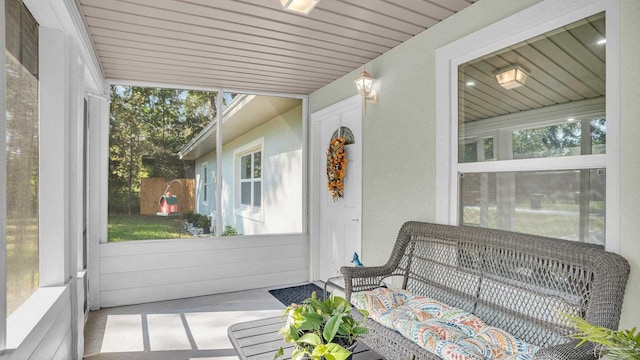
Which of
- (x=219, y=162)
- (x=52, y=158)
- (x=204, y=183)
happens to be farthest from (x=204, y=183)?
(x=52, y=158)

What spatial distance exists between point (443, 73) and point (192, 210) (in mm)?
3153

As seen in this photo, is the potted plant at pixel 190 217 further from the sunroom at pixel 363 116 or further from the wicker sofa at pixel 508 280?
the wicker sofa at pixel 508 280

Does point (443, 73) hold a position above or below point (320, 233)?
above

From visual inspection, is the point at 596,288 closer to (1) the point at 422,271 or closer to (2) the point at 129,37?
(1) the point at 422,271

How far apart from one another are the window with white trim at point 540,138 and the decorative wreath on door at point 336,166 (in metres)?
1.66

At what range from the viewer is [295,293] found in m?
4.41

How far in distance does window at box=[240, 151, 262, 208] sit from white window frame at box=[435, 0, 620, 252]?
2645 millimetres

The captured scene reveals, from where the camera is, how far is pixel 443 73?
2.68 m

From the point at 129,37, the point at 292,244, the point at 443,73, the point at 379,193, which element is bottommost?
the point at 292,244

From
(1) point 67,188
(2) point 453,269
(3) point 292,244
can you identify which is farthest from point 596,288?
(3) point 292,244

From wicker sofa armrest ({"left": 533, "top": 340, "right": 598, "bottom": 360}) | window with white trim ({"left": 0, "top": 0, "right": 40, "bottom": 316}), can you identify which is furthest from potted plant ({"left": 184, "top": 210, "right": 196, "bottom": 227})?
wicker sofa armrest ({"left": 533, "top": 340, "right": 598, "bottom": 360})

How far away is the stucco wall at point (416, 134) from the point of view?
1672 millimetres

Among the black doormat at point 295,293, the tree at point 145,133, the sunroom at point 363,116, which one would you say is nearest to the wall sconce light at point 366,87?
the sunroom at point 363,116

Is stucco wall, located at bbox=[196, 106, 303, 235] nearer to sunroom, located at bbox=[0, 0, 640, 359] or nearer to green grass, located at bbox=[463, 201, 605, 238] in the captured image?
sunroom, located at bbox=[0, 0, 640, 359]
